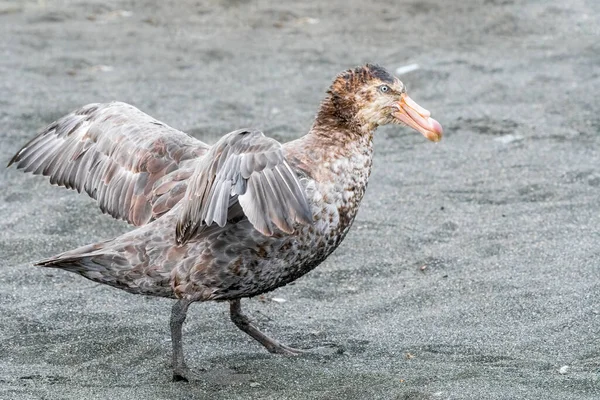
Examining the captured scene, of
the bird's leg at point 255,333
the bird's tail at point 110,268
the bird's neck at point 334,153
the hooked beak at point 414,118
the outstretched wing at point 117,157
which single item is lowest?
the bird's leg at point 255,333

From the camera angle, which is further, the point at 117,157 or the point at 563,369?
the point at 117,157

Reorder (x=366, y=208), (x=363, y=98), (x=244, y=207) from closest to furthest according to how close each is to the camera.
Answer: (x=244, y=207)
(x=363, y=98)
(x=366, y=208)

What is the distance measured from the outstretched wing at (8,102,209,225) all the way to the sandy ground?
63cm

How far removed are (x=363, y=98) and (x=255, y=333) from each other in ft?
4.33

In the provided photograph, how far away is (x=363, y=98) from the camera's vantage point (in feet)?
17.2

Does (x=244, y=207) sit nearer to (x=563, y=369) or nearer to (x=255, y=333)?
(x=255, y=333)

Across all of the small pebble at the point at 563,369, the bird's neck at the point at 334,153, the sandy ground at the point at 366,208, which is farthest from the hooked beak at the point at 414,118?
the small pebble at the point at 563,369

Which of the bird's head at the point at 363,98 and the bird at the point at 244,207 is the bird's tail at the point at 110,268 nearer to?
the bird at the point at 244,207

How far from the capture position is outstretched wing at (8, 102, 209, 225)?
570cm

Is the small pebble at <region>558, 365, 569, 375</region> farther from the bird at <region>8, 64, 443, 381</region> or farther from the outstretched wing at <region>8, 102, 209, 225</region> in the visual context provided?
the outstretched wing at <region>8, 102, 209, 225</region>

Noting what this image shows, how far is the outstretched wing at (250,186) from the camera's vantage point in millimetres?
4477

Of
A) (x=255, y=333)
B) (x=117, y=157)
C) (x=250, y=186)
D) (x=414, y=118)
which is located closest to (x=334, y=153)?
(x=414, y=118)

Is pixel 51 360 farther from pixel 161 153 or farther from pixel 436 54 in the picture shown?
pixel 436 54

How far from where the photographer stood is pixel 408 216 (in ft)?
23.9
